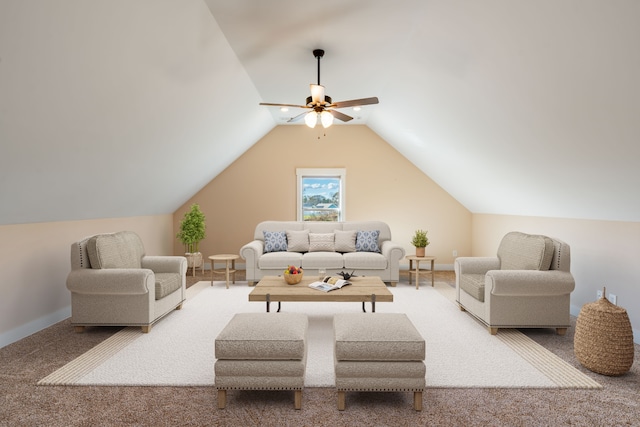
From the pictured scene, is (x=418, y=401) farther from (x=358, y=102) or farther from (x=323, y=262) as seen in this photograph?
(x=323, y=262)

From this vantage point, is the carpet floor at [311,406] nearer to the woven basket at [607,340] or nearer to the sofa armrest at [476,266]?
the woven basket at [607,340]

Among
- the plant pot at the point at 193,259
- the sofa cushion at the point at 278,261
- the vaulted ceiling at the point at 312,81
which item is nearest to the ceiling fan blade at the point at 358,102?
the vaulted ceiling at the point at 312,81

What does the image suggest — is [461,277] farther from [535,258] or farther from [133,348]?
[133,348]

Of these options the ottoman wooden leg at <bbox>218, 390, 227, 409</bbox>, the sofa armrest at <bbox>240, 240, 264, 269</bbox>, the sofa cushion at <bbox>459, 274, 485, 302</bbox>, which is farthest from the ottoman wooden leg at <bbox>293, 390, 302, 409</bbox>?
the sofa armrest at <bbox>240, 240, 264, 269</bbox>

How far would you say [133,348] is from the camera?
330cm

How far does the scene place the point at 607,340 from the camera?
2.72 metres

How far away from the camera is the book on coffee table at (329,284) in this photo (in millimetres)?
3811

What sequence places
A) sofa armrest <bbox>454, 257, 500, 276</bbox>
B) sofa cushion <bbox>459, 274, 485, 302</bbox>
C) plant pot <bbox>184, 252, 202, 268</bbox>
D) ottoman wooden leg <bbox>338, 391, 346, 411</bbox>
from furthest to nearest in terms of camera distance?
plant pot <bbox>184, 252, 202, 268</bbox> < sofa armrest <bbox>454, 257, 500, 276</bbox> < sofa cushion <bbox>459, 274, 485, 302</bbox> < ottoman wooden leg <bbox>338, 391, 346, 411</bbox>

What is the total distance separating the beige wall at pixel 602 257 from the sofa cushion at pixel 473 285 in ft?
3.71

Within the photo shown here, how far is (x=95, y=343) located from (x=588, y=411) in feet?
13.2

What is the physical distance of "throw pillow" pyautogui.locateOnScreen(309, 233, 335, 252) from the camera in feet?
20.2

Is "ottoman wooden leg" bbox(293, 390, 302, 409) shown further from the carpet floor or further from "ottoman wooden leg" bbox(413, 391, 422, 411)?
"ottoman wooden leg" bbox(413, 391, 422, 411)

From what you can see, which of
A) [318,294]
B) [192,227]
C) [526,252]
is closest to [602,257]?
[526,252]

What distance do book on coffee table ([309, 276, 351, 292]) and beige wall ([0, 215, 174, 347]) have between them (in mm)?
2908
